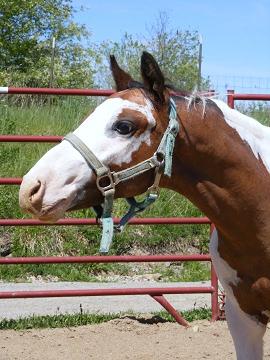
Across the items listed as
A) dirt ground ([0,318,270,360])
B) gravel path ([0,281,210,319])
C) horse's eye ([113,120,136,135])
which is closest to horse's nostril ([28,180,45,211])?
horse's eye ([113,120,136,135])

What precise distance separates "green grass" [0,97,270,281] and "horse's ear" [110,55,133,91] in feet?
15.8

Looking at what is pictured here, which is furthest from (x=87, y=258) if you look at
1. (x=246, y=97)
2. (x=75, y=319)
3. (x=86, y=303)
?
(x=246, y=97)

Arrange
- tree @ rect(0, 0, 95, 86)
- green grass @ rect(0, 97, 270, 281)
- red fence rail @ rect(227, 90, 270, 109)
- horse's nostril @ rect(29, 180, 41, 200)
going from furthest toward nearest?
tree @ rect(0, 0, 95, 86)
green grass @ rect(0, 97, 270, 281)
red fence rail @ rect(227, 90, 270, 109)
horse's nostril @ rect(29, 180, 41, 200)

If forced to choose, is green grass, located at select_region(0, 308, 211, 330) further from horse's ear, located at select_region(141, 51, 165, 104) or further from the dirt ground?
horse's ear, located at select_region(141, 51, 165, 104)

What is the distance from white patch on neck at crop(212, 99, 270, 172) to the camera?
310 cm

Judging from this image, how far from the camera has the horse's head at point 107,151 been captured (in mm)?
2645

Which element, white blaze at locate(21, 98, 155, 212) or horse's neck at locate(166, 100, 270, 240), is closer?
white blaze at locate(21, 98, 155, 212)

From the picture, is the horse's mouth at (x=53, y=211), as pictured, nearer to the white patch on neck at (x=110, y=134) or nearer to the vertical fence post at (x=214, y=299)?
the white patch on neck at (x=110, y=134)

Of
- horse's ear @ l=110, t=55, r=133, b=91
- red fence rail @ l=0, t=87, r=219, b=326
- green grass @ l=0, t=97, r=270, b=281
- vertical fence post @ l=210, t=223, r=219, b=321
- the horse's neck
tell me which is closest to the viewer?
the horse's neck

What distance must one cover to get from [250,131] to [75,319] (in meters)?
3.08

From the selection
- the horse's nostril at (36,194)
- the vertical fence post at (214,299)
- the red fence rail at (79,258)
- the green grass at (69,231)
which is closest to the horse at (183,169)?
the horse's nostril at (36,194)

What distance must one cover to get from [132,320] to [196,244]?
308cm

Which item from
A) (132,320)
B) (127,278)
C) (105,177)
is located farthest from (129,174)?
(127,278)

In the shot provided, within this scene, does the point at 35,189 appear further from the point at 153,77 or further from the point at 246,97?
the point at 246,97
